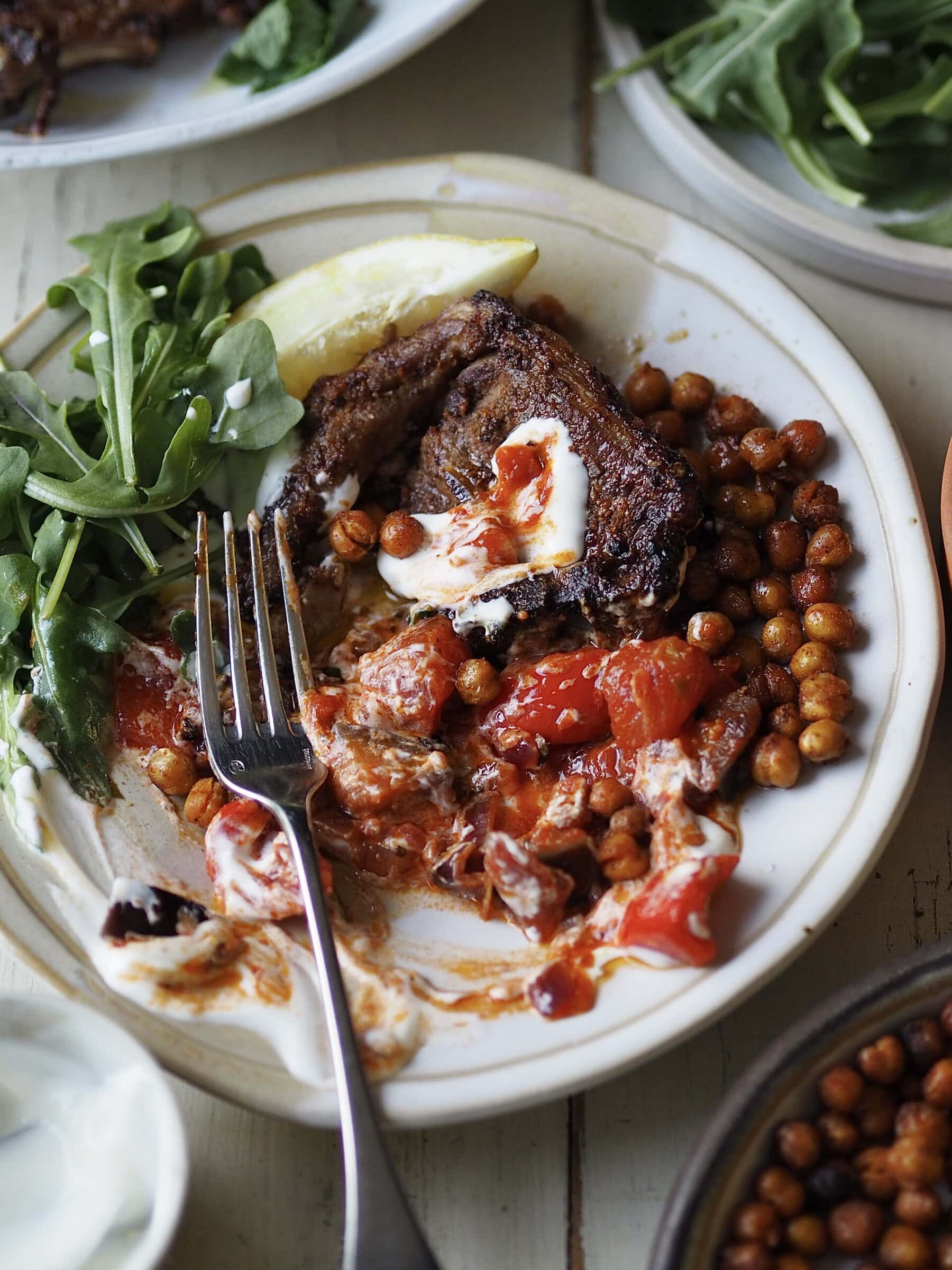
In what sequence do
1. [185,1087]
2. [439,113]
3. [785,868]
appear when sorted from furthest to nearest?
[439,113] → [185,1087] → [785,868]

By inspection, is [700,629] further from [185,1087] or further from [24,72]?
[24,72]

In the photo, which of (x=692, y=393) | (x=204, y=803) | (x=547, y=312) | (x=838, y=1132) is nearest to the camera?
(x=838, y=1132)

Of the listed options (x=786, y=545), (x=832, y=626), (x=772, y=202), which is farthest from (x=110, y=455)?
(x=772, y=202)

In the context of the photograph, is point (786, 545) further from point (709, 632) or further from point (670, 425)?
point (670, 425)

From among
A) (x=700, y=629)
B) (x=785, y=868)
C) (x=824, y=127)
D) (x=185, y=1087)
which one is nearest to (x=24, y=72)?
(x=824, y=127)

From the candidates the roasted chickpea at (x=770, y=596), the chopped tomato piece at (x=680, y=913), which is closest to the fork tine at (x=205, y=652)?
the chopped tomato piece at (x=680, y=913)

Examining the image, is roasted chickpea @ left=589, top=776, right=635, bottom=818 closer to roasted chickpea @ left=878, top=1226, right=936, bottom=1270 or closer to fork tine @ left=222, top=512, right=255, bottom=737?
fork tine @ left=222, top=512, right=255, bottom=737

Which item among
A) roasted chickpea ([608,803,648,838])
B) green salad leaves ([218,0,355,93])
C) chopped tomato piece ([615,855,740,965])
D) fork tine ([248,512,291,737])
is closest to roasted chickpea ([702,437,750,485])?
roasted chickpea ([608,803,648,838])
